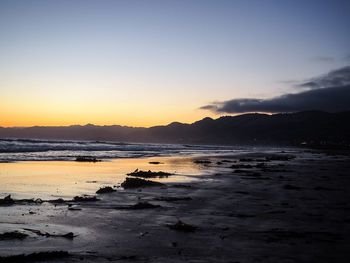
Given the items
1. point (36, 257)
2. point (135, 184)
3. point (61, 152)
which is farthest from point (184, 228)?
point (61, 152)

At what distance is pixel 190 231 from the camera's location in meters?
9.75

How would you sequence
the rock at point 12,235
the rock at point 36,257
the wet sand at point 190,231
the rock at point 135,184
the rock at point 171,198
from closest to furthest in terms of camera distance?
1. the rock at point 36,257
2. the wet sand at point 190,231
3. the rock at point 12,235
4. the rock at point 171,198
5. the rock at point 135,184

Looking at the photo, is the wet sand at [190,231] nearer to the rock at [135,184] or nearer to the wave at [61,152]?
the rock at [135,184]

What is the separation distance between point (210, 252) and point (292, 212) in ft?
19.2

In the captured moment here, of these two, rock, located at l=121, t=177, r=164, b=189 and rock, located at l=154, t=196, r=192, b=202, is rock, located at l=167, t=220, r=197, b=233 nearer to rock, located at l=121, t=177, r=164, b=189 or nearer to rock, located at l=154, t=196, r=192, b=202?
rock, located at l=154, t=196, r=192, b=202

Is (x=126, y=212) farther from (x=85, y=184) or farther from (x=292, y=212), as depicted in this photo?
(x=85, y=184)

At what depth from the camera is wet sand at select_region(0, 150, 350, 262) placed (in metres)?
7.76

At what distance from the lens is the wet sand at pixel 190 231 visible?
776cm

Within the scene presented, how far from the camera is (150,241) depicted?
873cm

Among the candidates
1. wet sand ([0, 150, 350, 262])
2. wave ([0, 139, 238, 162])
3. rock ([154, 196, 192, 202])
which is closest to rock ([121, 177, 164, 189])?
wet sand ([0, 150, 350, 262])

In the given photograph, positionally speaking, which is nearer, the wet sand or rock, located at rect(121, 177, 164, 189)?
the wet sand

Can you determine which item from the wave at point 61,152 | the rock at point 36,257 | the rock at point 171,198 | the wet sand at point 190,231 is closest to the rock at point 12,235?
the wet sand at point 190,231

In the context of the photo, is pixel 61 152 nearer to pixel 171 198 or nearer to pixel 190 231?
pixel 171 198

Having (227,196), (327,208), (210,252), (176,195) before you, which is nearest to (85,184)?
(176,195)
